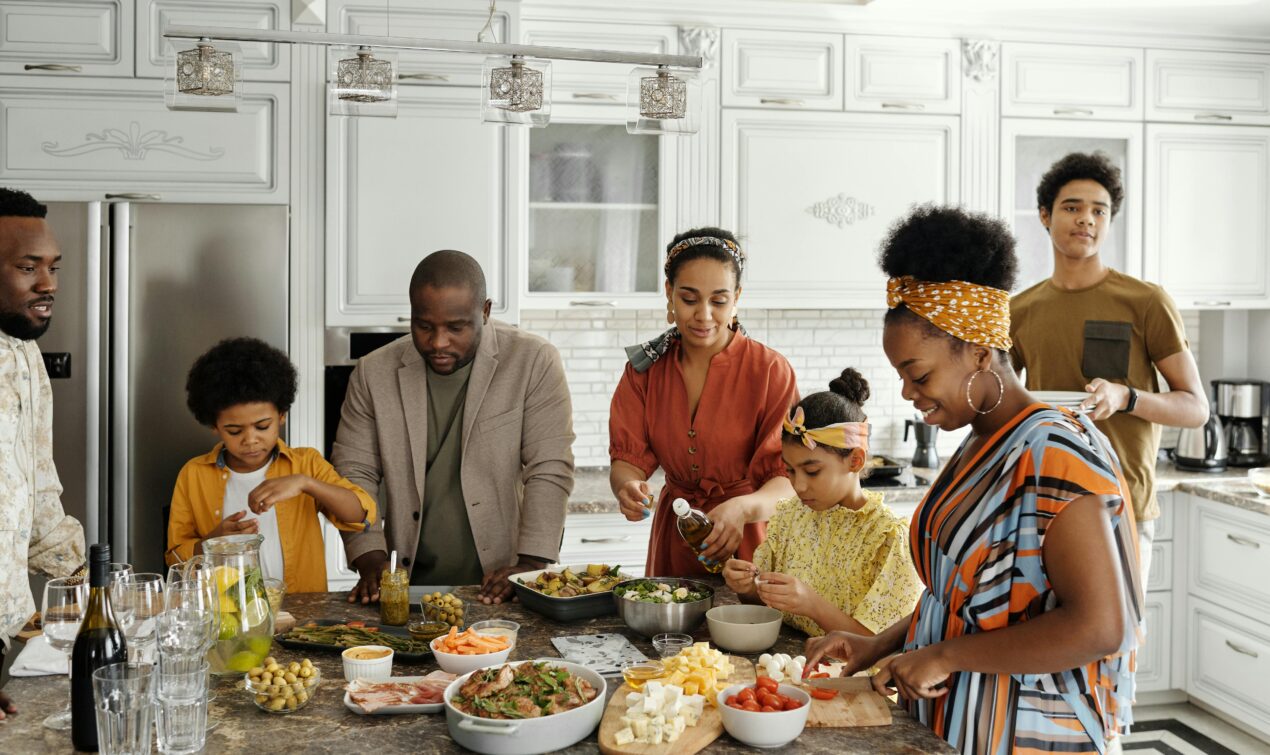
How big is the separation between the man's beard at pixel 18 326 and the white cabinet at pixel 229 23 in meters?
1.51

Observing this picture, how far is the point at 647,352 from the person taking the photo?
2738 millimetres

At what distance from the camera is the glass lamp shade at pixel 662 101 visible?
233cm

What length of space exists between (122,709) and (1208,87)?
4.59 m

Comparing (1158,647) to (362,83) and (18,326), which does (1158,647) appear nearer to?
(362,83)

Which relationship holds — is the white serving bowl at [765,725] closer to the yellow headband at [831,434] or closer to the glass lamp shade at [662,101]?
the yellow headband at [831,434]

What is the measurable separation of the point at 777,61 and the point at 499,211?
1237mm

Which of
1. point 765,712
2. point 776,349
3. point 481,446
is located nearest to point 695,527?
point 481,446

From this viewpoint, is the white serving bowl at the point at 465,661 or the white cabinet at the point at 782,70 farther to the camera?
the white cabinet at the point at 782,70

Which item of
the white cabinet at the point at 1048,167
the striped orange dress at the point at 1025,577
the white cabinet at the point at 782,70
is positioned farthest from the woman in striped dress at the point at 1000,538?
the white cabinet at the point at 1048,167

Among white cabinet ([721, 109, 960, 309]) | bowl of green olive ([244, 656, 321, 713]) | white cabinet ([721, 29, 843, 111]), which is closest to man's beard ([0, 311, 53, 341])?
bowl of green olive ([244, 656, 321, 713])

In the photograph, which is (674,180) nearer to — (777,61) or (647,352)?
(777,61)

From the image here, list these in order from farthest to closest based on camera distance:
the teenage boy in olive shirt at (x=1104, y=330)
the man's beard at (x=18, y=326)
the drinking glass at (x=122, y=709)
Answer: the teenage boy in olive shirt at (x=1104, y=330) → the man's beard at (x=18, y=326) → the drinking glass at (x=122, y=709)

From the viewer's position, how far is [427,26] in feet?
12.4

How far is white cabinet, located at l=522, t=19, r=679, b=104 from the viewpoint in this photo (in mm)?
4043
